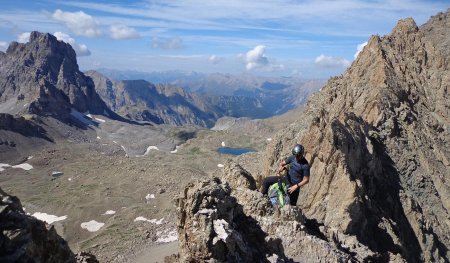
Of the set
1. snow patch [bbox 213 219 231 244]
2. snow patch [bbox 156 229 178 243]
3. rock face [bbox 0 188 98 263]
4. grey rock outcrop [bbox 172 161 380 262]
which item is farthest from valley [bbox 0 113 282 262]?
rock face [bbox 0 188 98 263]

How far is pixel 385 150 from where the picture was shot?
157 ft

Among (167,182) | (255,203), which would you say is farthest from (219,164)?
(255,203)

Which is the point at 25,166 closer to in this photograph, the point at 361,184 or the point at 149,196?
the point at 149,196

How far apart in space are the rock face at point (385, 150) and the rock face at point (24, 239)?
1913 centimetres

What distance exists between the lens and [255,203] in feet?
75.6

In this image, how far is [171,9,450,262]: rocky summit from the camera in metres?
19.0

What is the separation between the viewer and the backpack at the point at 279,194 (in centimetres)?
2298

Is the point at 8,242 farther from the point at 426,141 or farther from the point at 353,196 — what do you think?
the point at 426,141

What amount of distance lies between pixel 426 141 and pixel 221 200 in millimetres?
40973

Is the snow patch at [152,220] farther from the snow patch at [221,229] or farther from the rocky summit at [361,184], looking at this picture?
the snow patch at [221,229]

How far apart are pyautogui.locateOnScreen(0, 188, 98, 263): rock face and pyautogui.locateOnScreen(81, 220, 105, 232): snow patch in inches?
3222

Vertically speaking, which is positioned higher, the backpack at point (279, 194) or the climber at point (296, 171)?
the climber at point (296, 171)

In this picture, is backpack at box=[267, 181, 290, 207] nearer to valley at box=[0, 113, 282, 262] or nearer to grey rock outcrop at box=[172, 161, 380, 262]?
grey rock outcrop at box=[172, 161, 380, 262]

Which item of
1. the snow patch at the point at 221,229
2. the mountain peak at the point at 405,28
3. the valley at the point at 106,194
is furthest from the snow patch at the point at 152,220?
the snow patch at the point at 221,229
